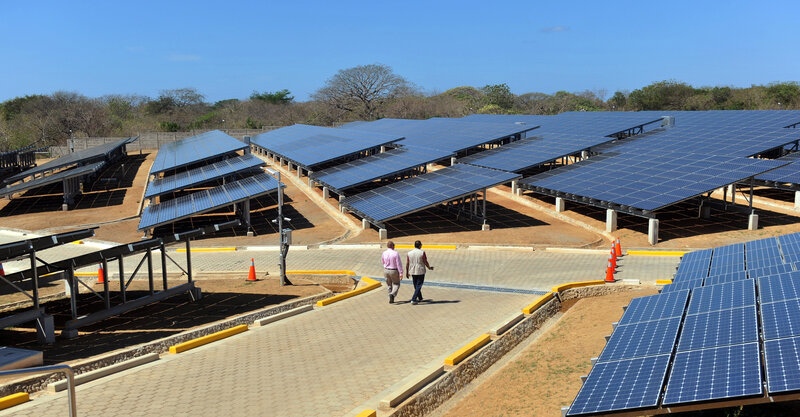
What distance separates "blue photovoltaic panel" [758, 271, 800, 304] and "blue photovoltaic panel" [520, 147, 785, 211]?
14.2 metres

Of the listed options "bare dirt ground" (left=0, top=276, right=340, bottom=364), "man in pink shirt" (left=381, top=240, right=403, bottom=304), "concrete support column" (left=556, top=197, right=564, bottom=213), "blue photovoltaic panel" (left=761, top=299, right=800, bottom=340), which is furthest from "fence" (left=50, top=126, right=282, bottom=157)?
"blue photovoltaic panel" (left=761, top=299, right=800, bottom=340)

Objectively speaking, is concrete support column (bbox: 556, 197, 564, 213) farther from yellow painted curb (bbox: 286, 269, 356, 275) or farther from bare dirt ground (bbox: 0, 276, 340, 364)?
bare dirt ground (bbox: 0, 276, 340, 364)

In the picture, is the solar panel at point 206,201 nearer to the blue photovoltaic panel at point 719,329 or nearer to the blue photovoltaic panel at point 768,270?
the blue photovoltaic panel at point 768,270

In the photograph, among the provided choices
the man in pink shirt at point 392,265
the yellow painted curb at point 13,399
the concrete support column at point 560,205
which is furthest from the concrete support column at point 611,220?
the yellow painted curb at point 13,399

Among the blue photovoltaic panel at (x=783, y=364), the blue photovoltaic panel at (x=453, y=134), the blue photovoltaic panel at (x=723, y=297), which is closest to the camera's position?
the blue photovoltaic panel at (x=783, y=364)

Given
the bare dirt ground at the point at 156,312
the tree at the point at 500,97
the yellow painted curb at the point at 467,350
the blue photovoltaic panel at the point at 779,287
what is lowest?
the bare dirt ground at the point at 156,312

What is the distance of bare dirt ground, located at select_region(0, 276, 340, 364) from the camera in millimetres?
14375

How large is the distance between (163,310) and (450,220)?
15.7 m

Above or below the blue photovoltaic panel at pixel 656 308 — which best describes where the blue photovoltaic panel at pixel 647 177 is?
above

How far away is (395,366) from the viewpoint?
1185cm

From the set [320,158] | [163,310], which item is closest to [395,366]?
[163,310]

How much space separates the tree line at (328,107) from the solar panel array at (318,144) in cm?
3411

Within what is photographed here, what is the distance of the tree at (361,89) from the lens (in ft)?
329

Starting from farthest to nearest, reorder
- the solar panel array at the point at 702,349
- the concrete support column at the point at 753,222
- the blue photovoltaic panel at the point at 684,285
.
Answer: the concrete support column at the point at 753,222, the blue photovoltaic panel at the point at 684,285, the solar panel array at the point at 702,349
